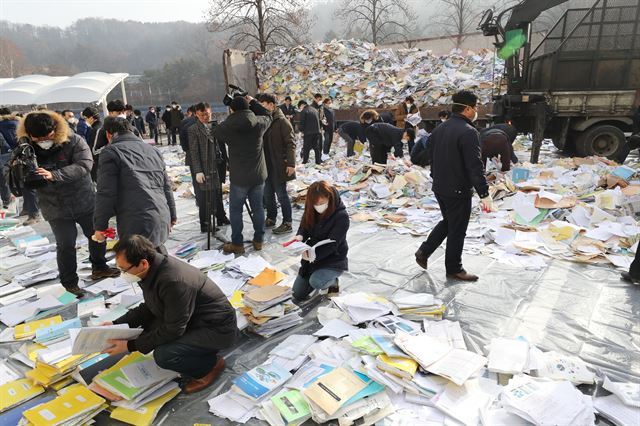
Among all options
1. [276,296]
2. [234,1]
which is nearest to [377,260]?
[276,296]

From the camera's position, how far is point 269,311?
289 cm

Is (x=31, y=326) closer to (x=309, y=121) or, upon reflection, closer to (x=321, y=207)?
(x=321, y=207)

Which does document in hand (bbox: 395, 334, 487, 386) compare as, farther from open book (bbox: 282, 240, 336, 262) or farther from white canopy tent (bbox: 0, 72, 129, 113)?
white canopy tent (bbox: 0, 72, 129, 113)

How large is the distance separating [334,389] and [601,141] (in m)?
8.24

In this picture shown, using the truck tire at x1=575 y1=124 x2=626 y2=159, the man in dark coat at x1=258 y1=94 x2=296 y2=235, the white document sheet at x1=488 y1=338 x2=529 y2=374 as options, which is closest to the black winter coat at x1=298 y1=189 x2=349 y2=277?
the white document sheet at x1=488 y1=338 x2=529 y2=374

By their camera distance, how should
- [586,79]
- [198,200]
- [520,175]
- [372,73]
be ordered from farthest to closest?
1. [372,73]
2. [586,79]
3. [520,175]
4. [198,200]

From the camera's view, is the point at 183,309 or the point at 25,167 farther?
the point at 25,167

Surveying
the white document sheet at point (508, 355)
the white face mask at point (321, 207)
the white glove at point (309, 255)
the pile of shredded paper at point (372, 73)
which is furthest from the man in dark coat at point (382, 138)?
the pile of shredded paper at point (372, 73)

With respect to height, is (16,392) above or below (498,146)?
below

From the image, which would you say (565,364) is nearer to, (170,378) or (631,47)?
(170,378)

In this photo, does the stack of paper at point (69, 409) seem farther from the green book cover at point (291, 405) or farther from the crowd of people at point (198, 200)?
the green book cover at point (291, 405)

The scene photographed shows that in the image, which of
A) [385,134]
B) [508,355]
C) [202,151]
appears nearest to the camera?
[508,355]

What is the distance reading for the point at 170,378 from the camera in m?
2.32

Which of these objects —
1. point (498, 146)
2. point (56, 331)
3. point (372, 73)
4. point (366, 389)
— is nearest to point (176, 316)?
point (366, 389)
